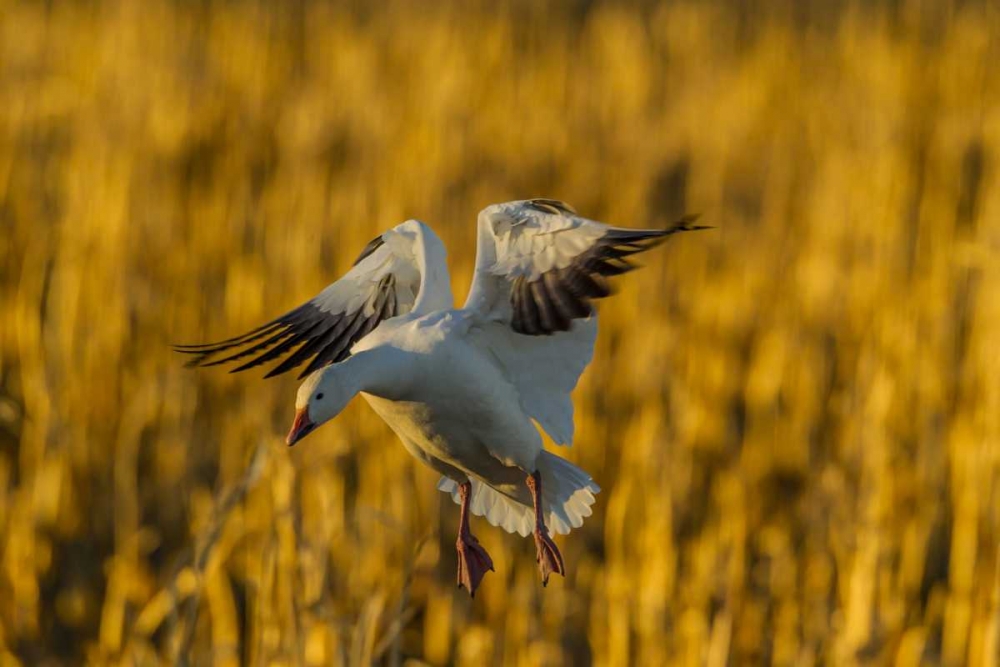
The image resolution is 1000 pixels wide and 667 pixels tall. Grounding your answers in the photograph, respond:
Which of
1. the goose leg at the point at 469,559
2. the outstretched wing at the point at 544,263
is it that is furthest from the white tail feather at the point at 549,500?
the outstretched wing at the point at 544,263

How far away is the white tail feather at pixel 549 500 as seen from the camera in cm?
266

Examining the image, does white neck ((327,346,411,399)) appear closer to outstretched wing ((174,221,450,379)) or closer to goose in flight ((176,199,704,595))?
goose in flight ((176,199,704,595))

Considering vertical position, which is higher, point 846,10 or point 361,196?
point 846,10

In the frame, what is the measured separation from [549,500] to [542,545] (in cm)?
44

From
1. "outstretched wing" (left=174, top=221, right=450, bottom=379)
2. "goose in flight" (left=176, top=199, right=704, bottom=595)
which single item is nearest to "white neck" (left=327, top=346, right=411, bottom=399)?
"goose in flight" (left=176, top=199, right=704, bottom=595)

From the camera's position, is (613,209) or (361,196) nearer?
(361,196)

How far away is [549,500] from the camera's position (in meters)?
2.78

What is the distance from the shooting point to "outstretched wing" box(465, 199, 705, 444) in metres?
2.16

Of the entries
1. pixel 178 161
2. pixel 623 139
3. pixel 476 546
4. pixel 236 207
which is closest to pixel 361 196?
pixel 236 207

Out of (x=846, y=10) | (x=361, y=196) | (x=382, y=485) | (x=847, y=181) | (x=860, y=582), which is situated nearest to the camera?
(x=860, y=582)

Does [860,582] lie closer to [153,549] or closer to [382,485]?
[382,485]

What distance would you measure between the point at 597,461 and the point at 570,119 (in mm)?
3191

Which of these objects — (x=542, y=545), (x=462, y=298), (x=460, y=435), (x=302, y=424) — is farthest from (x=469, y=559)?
(x=462, y=298)

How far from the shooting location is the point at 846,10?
9680mm
